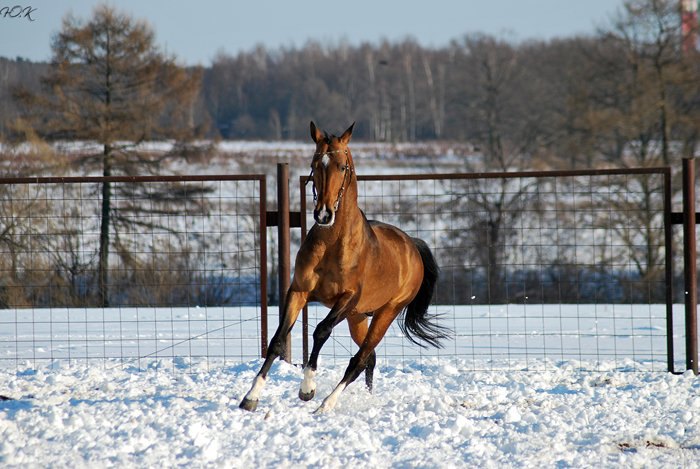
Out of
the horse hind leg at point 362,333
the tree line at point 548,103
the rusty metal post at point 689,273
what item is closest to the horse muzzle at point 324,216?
the horse hind leg at point 362,333

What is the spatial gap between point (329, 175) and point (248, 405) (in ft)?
5.44

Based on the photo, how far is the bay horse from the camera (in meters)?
5.42

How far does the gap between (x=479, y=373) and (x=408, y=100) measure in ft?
159

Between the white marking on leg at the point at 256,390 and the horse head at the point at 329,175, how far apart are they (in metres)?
1.19

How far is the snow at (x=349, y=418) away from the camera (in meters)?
4.57

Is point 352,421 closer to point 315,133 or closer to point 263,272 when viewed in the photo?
point 315,133

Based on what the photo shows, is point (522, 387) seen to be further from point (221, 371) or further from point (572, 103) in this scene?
point (572, 103)

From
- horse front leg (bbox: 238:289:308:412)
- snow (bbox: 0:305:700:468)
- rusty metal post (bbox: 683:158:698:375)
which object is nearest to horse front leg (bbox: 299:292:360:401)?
snow (bbox: 0:305:700:468)

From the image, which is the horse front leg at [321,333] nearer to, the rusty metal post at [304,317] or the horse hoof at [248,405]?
the horse hoof at [248,405]

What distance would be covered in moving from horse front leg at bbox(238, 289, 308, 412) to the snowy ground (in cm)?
11

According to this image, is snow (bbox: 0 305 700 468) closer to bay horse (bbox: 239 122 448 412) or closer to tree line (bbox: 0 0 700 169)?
bay horse (bbox: 239 122 448 412)

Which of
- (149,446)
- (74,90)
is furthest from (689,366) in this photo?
(74,90)

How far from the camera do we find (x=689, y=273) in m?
7.75

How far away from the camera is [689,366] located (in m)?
7.68
